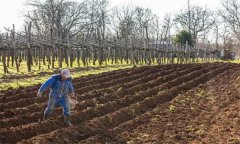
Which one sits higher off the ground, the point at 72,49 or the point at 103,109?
the point at 72,49

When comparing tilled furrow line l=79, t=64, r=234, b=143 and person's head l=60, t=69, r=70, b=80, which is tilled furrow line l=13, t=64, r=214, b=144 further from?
person's head l=60, t=69, r=70, b=80

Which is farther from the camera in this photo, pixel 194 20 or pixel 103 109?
pixel 194 20

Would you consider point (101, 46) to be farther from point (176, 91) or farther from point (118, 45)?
point (176, 91)

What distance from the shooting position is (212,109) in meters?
14.5

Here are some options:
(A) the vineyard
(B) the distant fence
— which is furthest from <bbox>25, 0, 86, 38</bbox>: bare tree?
(A) the vineyard

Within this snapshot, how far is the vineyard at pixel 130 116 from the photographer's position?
33.9ft

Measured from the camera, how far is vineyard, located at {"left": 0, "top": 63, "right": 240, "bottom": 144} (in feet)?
33.9

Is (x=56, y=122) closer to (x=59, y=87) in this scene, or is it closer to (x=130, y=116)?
(x=59, y=87)

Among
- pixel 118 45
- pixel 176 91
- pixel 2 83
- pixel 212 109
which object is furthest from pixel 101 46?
pixel 212 109

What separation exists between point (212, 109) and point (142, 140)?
4.90 meters


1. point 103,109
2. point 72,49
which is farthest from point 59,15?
point 103,109

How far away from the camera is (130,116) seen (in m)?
13.2

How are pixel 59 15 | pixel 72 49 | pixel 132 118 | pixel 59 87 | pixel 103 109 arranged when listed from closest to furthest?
1. pixel 59 87
2. pixel 132 118
3. pixel 103 109
4. pixel 72 49
5. pixel 59 15

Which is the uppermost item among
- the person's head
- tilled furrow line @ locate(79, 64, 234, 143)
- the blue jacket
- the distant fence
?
the distant fence
